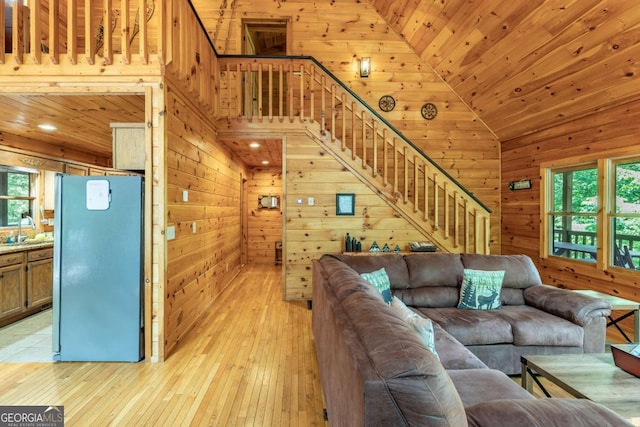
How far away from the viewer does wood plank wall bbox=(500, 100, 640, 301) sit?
331 centimetres

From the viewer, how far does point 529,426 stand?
928 millimetres

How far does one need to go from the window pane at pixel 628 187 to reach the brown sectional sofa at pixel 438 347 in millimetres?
1606

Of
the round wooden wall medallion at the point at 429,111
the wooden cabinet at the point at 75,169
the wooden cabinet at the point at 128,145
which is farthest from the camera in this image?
the round wooden wall medallion at the point at 429,111

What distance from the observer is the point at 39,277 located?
3.82 meters

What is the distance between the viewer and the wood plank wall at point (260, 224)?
7461 mm

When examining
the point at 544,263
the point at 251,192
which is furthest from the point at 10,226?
the point at 544,263

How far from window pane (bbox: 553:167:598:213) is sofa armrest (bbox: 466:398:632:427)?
3783 mm

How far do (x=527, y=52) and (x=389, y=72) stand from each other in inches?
92.7

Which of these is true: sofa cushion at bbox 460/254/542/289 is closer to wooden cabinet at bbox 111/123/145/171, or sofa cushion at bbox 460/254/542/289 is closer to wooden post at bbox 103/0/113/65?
wooden cabinet at bbox 111/123/145/171

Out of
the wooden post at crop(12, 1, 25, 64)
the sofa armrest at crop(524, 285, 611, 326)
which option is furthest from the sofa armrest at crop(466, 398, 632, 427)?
the wooden post at crop(12, 1, 25, 64)

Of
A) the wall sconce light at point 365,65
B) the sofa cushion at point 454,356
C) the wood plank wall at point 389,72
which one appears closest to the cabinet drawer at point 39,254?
the wood plank wall at point 389,72

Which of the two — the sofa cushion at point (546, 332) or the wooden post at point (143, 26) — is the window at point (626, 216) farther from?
the wooden post at point (143, 26)

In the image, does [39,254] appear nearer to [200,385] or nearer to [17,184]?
[17,184]

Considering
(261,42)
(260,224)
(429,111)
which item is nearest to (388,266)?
(429,111)
